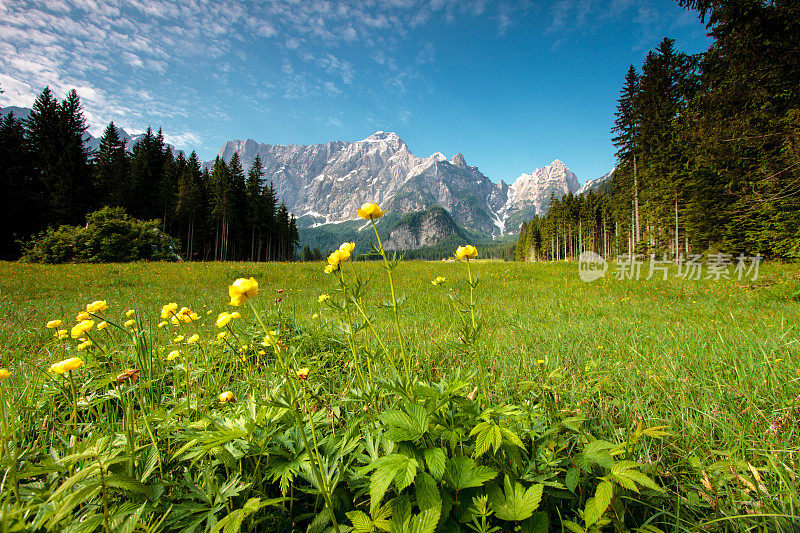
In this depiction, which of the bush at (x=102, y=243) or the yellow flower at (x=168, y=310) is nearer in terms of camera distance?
the yellow flower at (x=168, y=310)

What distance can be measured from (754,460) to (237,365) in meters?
3.03

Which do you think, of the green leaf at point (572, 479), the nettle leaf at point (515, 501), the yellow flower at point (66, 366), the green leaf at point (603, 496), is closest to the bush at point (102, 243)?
the yellow flower at point (66, 366)

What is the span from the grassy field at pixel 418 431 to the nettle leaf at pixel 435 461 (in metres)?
0.03

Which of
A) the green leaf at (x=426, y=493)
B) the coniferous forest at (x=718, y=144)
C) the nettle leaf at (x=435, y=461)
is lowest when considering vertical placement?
the green leaf at (x=426, y=493)

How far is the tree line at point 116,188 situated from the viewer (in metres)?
23.8

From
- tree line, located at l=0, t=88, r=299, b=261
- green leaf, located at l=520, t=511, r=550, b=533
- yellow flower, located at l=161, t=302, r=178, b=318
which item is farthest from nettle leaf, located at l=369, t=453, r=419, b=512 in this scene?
→ tree line, located at l=0, t=88, r=299, b=261

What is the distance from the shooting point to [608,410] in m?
1.72

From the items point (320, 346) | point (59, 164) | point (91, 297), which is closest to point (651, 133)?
point (320, 346)

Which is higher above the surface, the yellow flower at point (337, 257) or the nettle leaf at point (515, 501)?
the yellow flower at point (337, 257)

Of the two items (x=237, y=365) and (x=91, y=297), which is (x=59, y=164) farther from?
(x=237, y=365)

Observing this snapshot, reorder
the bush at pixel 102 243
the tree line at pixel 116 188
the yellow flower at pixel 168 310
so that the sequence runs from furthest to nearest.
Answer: the tree line at pixel 116 188 → the bush at pixel 102 243 → the yellow flower at pixel 168 310

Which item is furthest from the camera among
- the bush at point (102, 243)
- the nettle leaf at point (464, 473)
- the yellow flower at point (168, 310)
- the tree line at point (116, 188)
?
the tree line at point (116, 188)

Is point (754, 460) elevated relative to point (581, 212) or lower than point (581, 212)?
lower

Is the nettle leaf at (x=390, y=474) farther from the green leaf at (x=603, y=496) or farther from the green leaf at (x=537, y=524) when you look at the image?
the green leaf at (x=603, y=496)
